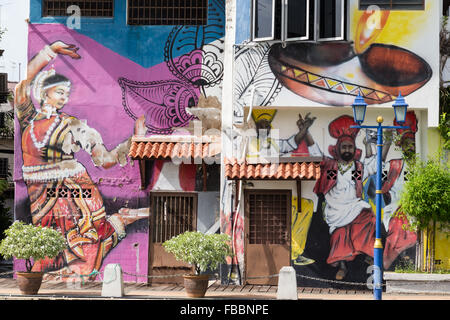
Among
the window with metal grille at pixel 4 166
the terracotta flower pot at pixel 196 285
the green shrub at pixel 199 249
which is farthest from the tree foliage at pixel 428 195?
the window with metal grille at pixel 4 166

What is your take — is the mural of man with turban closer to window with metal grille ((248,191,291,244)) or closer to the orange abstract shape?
window with metal grille ((248,191,291,244))

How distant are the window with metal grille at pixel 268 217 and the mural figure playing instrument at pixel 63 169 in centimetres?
312

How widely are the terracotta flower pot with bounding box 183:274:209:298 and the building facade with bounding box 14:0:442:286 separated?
7.79ft

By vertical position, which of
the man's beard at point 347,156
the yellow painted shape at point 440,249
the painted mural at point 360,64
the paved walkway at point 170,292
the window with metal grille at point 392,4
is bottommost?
the paved walkway at point 170,292

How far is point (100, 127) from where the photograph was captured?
67.6 feet

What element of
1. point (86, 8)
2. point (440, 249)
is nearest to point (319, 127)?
point (440, 249)

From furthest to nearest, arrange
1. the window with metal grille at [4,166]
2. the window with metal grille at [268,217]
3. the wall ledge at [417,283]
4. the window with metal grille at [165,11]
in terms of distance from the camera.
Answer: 1. the window with metal grille at [4,166]
2. the window with metal grille at [165,11]
3. the window with metal grille at [268,217]
4. the wall ledge at [417,283]

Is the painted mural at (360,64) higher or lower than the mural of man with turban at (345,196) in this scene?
higher

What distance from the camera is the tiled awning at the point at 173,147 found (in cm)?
1978

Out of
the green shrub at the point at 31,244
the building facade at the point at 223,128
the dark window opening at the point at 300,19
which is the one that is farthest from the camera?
the building facade at the point at 223,128

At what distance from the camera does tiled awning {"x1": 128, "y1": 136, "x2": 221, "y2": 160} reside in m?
19.8

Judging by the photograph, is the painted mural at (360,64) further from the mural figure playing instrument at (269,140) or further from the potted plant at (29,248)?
the potted plant at (29,248)

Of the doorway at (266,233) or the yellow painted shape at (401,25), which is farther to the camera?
the doorway at (266,233)

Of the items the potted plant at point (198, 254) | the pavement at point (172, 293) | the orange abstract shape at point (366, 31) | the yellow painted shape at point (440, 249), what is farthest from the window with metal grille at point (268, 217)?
the orange abstract shape at point (366, 31)
